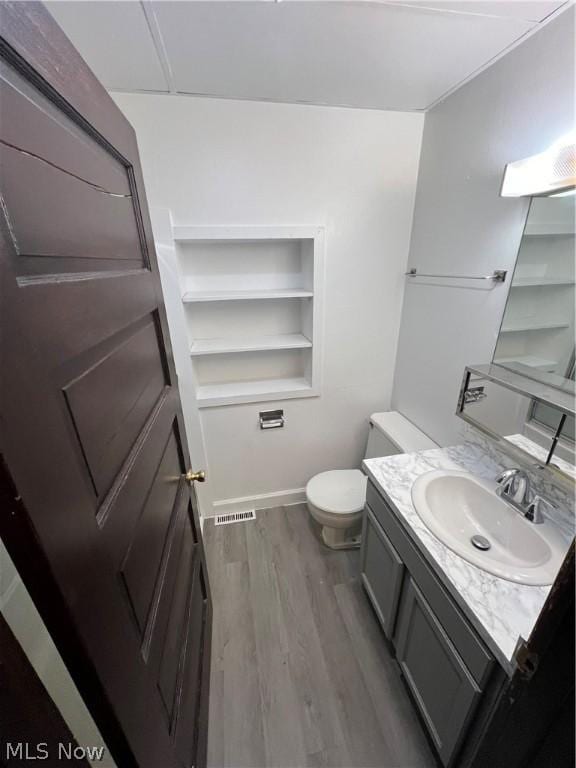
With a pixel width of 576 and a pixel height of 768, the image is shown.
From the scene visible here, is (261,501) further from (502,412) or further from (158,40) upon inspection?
(158,40)

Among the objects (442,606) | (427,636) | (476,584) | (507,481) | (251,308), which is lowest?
(427,636)

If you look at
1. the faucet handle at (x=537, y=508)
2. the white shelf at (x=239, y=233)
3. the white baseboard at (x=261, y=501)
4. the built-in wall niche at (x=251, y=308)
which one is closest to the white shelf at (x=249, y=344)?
the built-in wall niche at (x=251, y=308)

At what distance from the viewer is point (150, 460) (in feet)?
2.40

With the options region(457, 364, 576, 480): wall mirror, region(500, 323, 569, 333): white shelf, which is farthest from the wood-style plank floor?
region(500, 323, 569, 333): white shelf

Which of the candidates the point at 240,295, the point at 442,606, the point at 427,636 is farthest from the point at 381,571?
the point at 240,295

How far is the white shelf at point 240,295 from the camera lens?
1.63 metres

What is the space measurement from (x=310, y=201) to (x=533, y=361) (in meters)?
1.28

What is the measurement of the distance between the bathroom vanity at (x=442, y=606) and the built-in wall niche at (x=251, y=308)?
87 centimetres

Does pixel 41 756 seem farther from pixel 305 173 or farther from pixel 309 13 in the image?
pixel 305 173

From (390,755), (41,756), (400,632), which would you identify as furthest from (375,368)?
(41,756)

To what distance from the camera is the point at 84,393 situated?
1.54 feet

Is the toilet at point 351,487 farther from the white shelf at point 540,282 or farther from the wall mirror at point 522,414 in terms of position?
the white shelf at point 540,282

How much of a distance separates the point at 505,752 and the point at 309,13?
188 centimetres

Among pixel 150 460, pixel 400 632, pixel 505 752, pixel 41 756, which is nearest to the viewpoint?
pixel 41 756
